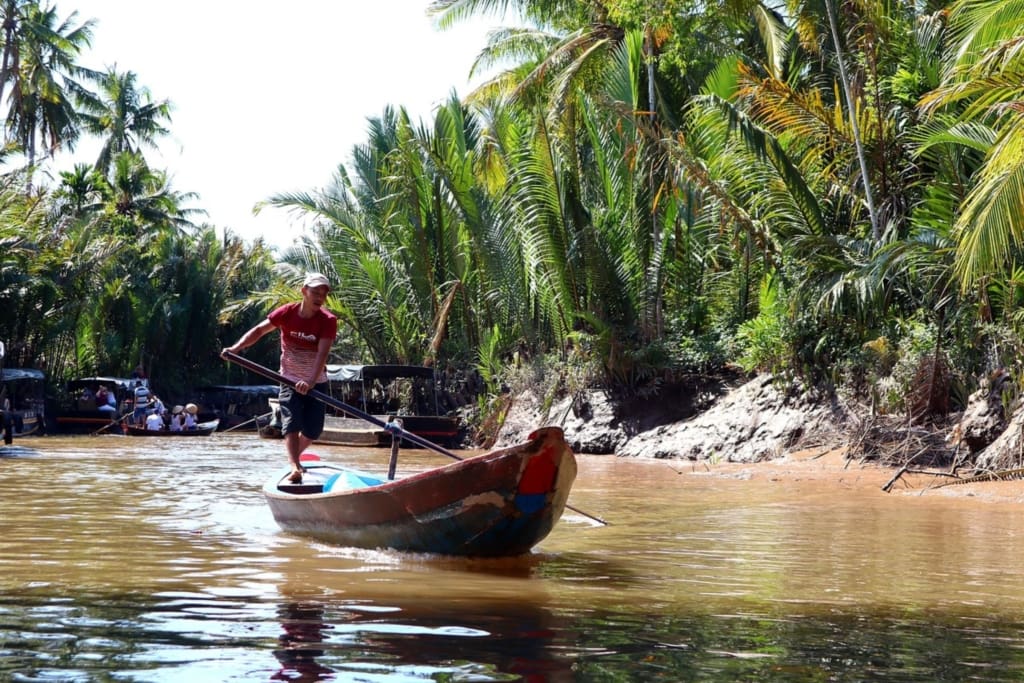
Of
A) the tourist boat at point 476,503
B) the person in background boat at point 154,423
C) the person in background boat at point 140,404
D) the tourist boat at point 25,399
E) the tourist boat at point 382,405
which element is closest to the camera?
the tourist boat at point 476,503

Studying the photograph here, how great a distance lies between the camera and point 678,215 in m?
19.3

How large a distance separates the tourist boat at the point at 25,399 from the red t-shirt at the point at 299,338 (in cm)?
1637

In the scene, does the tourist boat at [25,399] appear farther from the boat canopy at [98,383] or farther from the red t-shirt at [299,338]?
the red t-shirt at [299,338]

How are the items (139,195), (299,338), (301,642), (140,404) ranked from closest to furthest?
(301,642)
(299,338)
(140,404)
(139,195)

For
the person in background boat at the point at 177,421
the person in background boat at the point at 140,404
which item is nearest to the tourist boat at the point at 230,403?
the person in background boat at the point at 140,404

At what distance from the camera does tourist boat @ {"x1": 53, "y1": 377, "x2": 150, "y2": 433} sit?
27641 mm

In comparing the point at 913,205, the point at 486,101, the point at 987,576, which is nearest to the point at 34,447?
the point at 486,101

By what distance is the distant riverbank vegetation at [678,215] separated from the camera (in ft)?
44.3

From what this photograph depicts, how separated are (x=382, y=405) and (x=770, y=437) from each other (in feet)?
41.7

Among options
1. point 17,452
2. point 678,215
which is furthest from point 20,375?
point 678,215

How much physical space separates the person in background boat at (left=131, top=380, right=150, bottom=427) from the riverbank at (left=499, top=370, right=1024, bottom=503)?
11006 mm

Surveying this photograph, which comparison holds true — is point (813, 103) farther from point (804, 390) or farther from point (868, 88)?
point (804, 390)

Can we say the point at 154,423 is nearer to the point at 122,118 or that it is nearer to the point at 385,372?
the point at 385,372

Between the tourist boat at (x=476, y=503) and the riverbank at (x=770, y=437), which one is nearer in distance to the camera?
the tourist boat at (x=476, y=503)
